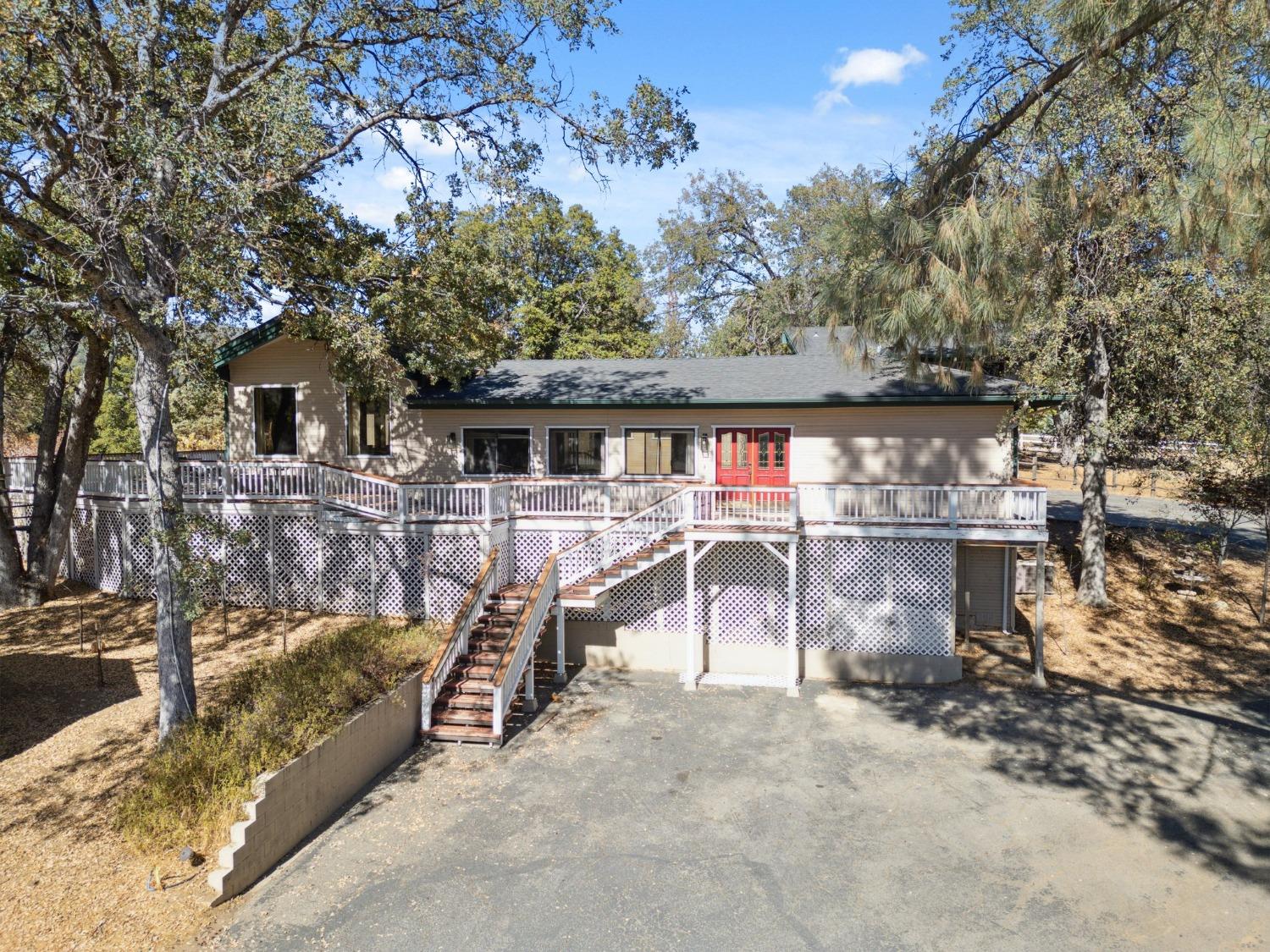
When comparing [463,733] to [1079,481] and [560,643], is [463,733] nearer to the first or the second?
[560,643]

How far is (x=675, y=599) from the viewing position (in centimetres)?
1412

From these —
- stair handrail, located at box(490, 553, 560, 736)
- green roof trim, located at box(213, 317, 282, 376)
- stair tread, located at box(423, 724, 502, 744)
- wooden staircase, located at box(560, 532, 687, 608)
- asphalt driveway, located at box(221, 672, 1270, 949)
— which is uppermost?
green roof trim, located at box(213, 317, 282, 376)

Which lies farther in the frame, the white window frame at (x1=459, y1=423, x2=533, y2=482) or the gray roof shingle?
the white window frame at (x1=459, y1=423, x2=533, y2=482)

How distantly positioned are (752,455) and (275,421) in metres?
11.7

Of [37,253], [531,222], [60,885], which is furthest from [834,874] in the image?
[531,222]

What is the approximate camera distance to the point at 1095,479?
53.2 ft

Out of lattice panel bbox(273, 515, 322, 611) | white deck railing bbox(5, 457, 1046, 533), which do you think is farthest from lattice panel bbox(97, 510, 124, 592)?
lattice panel bbox(273, 515, 322, 611)

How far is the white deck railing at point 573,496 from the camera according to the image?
12922 mm

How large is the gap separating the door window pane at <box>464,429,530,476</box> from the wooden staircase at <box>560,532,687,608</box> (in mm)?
4687

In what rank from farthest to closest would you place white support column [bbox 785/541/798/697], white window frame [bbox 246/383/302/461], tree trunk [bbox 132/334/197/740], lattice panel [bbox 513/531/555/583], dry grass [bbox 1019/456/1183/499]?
dry grass [bbox 1019/456/1183/499]
white window frame [bbox 246/383/302/461]
lattice panel [bbox 513/531/555/583]
white support column [bbox 785/541/798/697]
tree trunk [bbox 132/334/197/740]

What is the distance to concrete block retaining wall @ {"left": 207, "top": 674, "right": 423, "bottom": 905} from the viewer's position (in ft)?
22.9

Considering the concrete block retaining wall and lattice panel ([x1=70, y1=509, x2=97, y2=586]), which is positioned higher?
lattice panel ([x1=70, y1=509, x2=97, y2=586])

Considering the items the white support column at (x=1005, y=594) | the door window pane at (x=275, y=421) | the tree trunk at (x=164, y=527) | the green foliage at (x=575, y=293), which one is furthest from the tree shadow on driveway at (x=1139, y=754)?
the green foliage at (x=575, y=293)

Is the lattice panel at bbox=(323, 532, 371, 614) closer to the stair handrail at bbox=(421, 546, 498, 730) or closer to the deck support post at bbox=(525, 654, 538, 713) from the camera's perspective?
the stair handrail at bbox=(421, 546, 498, 730)
